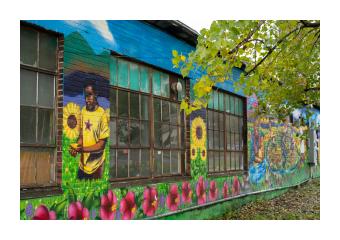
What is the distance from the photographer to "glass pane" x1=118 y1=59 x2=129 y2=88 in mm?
6352

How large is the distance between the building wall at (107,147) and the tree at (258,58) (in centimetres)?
83

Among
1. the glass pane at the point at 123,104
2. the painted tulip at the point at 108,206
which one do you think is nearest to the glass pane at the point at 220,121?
the glass pane at the point at 123,104

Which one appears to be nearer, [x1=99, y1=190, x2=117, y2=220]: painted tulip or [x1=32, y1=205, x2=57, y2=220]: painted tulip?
[x1=32, y1=205, x2=57, y2=220]: painted tulip

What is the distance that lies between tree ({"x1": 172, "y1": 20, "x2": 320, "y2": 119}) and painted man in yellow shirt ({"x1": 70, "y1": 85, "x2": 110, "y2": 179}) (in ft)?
4.01

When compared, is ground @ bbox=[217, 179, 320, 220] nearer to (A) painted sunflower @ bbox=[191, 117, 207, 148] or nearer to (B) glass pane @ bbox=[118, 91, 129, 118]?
(A) painted sunflower @ bbox=[191, 117, 207, 148]

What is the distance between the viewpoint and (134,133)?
6613mm

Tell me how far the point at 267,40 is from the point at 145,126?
2.37m

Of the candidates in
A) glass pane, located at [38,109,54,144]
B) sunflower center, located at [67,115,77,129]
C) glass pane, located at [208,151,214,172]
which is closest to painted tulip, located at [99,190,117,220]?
sunflower center, located at [67,115,77,129]

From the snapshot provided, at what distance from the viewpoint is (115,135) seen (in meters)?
6.19

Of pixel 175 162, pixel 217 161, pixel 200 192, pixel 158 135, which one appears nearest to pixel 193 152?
pixel 175 162

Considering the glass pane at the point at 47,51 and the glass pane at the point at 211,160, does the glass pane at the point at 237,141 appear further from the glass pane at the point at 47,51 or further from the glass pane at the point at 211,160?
the glass pane at the point at 47,51

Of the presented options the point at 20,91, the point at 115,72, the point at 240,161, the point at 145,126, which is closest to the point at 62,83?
the point at 20,91

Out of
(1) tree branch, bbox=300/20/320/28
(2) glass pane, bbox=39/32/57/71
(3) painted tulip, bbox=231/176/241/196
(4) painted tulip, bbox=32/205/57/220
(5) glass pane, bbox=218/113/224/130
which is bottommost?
(3) painted tulip, bbox=231/176/241/196
